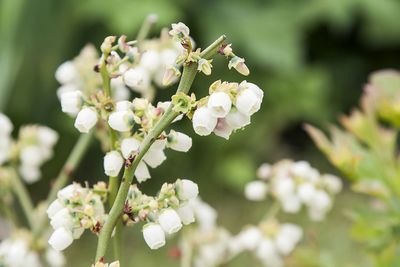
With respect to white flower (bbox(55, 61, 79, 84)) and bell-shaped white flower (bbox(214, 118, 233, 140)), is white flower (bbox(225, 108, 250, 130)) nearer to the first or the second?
bell-shaped white flower (bbox(214, 118, 233, 140))

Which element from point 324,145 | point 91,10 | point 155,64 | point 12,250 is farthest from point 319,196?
point 91,10

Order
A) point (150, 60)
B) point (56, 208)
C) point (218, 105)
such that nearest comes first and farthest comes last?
point (218, 105), point (56, 208), point (150, 60)

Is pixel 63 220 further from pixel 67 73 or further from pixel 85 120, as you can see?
pixel 67 73

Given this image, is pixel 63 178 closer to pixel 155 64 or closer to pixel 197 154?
pixel 155 64

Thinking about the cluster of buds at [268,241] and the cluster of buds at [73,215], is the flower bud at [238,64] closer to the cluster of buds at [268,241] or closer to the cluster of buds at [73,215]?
the cluster of buds at [73,215]

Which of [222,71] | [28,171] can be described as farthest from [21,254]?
[222,71]

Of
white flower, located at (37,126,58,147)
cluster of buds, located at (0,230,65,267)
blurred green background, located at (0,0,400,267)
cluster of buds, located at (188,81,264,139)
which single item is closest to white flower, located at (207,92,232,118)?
cluster of buds, located at (188,81,264,139)
